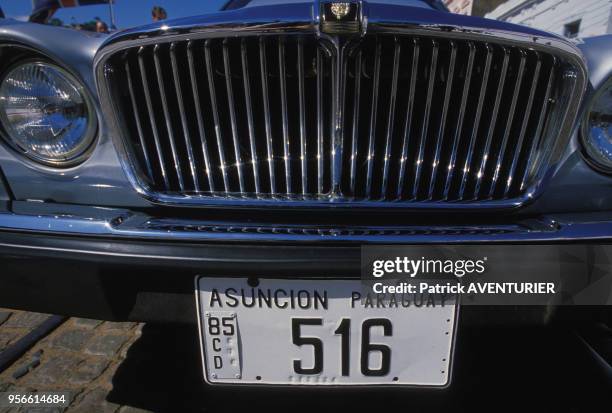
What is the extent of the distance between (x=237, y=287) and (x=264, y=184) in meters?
0.31

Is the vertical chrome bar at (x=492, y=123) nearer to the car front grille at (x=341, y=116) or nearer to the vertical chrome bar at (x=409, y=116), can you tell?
the car front grille at (x=341, y=116)

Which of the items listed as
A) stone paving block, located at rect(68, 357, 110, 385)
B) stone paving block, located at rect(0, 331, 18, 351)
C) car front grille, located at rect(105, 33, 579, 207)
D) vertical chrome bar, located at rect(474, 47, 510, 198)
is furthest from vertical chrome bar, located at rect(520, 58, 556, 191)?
stone paving block, located at rect(0, 331, 18, 351)

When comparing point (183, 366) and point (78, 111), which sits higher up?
point (78, 111)

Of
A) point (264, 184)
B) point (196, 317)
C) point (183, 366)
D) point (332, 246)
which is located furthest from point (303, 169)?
point (183, 366)

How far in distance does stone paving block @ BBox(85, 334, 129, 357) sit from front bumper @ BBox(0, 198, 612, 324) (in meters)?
0.77

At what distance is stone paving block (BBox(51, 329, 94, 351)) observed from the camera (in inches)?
72.4

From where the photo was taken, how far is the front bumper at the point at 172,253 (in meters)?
1.01

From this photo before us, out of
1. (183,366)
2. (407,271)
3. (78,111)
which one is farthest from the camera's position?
(183,366)

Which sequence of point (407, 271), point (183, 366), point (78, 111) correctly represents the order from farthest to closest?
point (183, 366), point (78, 111), point (407, 271)

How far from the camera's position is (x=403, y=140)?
1.17 meters

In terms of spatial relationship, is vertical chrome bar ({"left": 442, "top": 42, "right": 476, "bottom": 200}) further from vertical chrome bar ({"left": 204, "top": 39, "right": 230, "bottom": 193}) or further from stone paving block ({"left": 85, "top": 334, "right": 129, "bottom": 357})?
stone paving block ({"left": 85, "top": 334, "right": 129, "bottom": 357})

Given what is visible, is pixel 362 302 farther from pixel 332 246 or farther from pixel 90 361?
pixel 90 361

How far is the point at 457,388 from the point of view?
5.08ft

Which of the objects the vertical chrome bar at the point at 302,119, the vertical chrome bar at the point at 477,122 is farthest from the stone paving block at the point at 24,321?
Result: the vertical chrome bar at the point at 477,122
